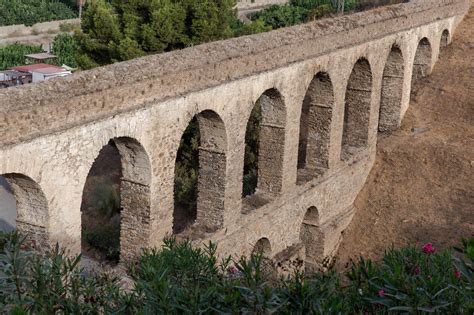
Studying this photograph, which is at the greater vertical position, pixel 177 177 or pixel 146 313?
pixel 146 313

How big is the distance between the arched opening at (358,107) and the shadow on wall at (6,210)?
27.2ft

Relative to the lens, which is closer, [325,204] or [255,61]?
[255,61]

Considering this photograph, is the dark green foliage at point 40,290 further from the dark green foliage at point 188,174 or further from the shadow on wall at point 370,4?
the shadow on wall at point 370,4

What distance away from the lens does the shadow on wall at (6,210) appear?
17.2 meters

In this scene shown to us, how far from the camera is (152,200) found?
11.2 metres

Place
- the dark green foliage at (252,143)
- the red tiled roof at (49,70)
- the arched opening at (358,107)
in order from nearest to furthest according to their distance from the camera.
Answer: the arched opening at (358,107), the dark green foliage at (252,143), the red tiled roof at (49,70)

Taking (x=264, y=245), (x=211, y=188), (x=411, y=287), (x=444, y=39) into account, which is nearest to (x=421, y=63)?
(x=444, y=39)

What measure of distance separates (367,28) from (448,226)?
4.88 metres

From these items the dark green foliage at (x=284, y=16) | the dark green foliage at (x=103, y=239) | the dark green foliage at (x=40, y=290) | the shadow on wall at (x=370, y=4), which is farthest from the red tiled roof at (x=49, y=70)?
the dark green foliage at (x=40, y=290)

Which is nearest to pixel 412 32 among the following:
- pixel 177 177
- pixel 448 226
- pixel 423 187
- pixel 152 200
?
pixel 423 187

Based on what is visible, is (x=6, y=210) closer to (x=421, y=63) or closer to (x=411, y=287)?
(x=421, y=63)

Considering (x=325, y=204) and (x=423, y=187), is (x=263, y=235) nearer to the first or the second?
(x=325, y=204)

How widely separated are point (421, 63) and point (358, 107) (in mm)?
5968

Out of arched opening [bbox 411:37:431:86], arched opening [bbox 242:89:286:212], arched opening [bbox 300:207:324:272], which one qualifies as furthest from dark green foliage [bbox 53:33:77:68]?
arched opening [bbox 242:89:286:212]
